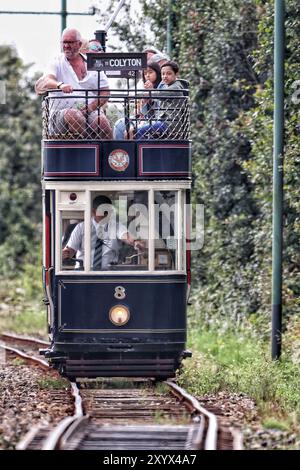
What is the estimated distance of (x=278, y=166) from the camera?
65.5 feet

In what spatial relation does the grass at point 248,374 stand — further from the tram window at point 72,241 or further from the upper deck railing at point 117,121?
the upper deck railing at point 117,121

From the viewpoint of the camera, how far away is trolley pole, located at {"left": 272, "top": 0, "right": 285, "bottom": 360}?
1964 centimetres

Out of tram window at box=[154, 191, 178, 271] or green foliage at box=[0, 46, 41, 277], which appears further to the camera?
green foliage at box=[0, 46, 41, 277]

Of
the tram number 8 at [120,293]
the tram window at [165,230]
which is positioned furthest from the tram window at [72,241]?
the tram window at [165,230]

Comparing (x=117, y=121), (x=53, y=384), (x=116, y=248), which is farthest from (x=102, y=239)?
(x=53, y=384)

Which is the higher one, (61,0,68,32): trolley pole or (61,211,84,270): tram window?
(61,0,68,32): trolley pole

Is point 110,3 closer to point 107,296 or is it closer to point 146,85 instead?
point 146,85

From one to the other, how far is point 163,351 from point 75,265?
1457mm

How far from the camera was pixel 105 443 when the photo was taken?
1162 cm

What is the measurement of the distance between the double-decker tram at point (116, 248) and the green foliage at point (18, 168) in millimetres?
27270

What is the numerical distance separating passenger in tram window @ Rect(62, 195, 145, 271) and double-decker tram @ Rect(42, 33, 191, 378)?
12mm

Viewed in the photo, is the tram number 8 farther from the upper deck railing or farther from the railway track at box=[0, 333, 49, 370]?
the railway track at box=[0, 333, 49, 370]

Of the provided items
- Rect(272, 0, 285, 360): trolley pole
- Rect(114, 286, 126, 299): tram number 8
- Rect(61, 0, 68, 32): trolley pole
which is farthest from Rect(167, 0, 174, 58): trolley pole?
Rect(114, 286, 126, 299): tram number 8
